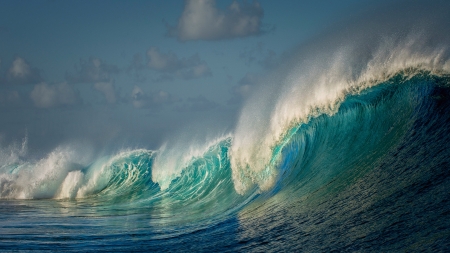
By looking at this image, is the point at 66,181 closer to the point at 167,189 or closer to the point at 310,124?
the point at 167,189

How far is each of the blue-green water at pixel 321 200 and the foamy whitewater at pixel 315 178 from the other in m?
0.03

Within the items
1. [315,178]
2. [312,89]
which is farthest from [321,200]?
[312,89]

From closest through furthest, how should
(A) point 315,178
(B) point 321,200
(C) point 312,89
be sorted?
(B) point 321,200
(A) point 315,178
(C) point 312,89

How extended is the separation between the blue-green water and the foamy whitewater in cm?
3

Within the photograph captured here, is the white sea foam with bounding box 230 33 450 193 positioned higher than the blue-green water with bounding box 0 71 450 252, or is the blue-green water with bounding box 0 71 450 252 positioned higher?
the white sea foam with bounding box 230 33 450 193

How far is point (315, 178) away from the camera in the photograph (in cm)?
1064

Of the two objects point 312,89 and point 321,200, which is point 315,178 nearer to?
point 321,200

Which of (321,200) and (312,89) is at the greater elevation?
(312,89)

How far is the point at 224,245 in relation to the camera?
751cm

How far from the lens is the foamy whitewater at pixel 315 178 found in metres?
6.64

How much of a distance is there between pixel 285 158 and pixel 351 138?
2.21m

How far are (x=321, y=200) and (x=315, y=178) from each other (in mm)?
2071

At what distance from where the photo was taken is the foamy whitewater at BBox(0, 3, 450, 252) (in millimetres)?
6637

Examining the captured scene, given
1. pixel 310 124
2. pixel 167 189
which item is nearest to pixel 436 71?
Answer: pixel 310 124
